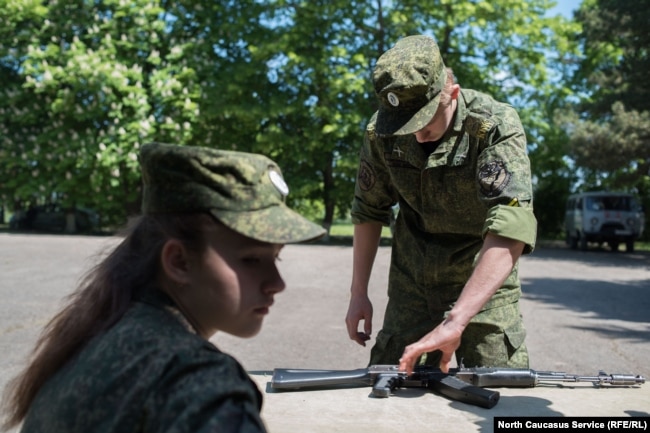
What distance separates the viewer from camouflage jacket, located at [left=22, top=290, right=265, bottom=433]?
117cm

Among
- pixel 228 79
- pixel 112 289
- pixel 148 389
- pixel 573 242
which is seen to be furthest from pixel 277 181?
pixel 573 242

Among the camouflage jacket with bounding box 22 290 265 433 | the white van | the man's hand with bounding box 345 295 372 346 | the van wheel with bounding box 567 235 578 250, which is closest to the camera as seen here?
the camouflage jacket with bounding box 22 290 265 433

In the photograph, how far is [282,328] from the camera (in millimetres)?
8922

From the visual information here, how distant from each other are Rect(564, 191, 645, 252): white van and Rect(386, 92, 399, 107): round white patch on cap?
22171mm

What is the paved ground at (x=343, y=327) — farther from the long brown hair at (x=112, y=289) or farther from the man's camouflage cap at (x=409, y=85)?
the man's camouflage cap at (x=409, y=85)

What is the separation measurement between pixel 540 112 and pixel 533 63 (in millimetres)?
1574

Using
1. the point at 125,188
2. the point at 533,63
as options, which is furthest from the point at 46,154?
the point at 533,63

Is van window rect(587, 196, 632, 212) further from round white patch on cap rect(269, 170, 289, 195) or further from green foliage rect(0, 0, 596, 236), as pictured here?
round white patch on cap rect(269, 170, 289, 195)

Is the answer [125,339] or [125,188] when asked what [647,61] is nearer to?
[125,188]

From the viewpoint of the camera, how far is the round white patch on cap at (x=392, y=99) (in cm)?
271

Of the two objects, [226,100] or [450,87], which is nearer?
[450,87]

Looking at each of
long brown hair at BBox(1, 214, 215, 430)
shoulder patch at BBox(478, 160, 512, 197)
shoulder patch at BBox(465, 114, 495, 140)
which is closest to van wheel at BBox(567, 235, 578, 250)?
shoulder patch at BBox(465, 114, 495, 140)

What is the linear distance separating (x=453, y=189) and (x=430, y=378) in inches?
28.9

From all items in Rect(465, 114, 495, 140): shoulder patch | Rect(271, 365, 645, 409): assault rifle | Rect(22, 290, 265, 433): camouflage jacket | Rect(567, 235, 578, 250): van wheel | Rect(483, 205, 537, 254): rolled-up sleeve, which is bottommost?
Rect(567, 235, 578, 250): van wheel
